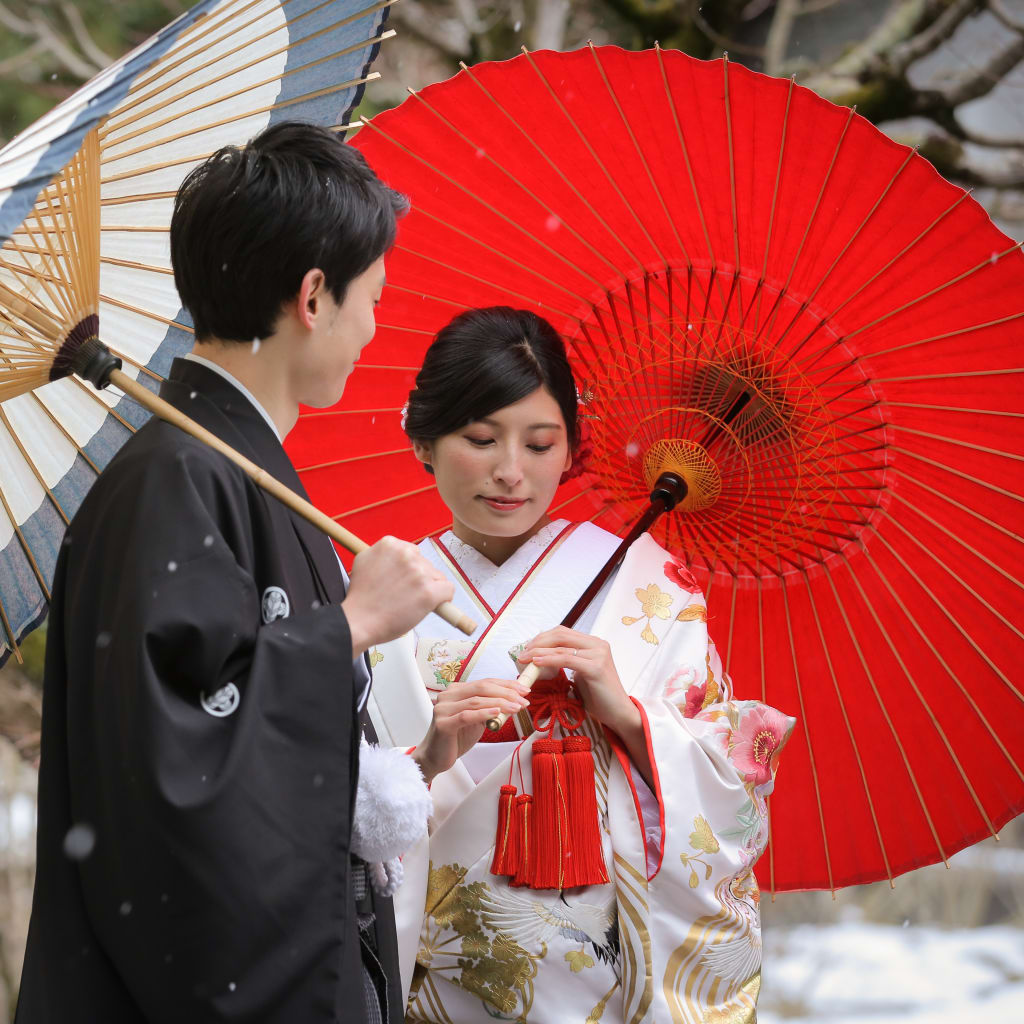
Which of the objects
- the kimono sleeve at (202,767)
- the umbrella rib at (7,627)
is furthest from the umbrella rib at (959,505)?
the umbrella rib at (7,627)

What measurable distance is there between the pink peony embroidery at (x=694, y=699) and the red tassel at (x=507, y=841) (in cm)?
39

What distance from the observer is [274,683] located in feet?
4.37

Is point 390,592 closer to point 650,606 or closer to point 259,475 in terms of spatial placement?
point 259,475

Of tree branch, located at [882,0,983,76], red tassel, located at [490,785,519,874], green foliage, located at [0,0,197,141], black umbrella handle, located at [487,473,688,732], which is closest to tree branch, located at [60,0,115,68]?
green foliage, located at [0,0,197,141]

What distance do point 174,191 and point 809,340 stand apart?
1174mm

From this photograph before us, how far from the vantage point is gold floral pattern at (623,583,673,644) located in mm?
2217

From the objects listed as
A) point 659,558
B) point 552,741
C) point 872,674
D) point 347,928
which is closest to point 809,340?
point 659,558

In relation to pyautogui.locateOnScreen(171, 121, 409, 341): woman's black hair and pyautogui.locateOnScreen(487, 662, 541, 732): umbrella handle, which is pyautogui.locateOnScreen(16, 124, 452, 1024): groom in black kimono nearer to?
pyautogui.locateOnScreen(171, 121, 409, 341): woman's black hair

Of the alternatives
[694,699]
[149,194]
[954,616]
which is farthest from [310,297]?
[954,616]

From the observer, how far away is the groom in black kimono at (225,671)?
1242 mm

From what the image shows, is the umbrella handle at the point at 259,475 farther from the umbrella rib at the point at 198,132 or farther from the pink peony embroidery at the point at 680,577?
the pink peony embroidery at the point at 680,577

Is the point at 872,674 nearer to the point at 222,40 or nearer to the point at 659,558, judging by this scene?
the point at 659,558

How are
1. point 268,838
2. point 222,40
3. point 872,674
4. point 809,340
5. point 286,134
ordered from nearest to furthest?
point 268,838, point 286,134, point 222,40, point 809,340, point 872,674

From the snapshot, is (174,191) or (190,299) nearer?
(190,299)
